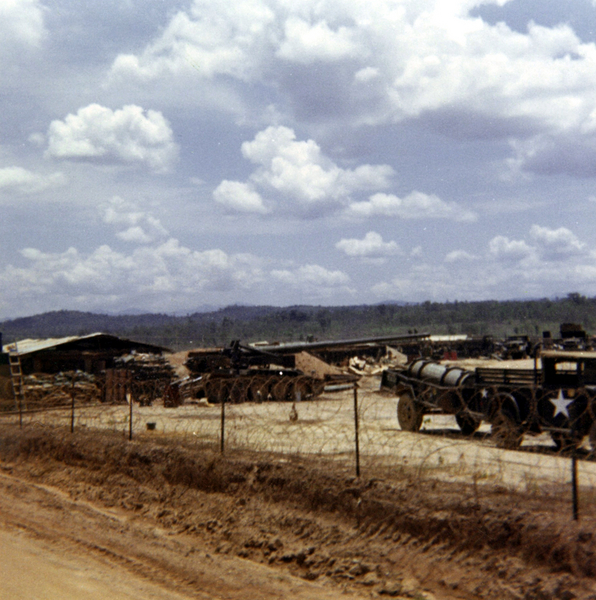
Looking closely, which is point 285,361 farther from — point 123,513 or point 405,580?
point 405,580

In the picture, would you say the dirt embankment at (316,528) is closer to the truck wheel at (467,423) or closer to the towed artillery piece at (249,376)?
the truck wheel at (467,423)

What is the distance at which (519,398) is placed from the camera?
13820mm

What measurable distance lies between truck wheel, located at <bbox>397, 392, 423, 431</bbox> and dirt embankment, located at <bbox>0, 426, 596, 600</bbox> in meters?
6.05

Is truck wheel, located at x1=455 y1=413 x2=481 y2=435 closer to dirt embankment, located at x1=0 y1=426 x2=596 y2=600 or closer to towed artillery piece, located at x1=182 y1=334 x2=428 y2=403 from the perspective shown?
dirt embankment, located at x1=0 y1=426 x2=596 y2=600

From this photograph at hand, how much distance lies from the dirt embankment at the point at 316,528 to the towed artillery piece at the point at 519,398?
2.61 m

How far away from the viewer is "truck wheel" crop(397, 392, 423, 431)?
16812 millimetres

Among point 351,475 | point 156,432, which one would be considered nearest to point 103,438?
point 156,432

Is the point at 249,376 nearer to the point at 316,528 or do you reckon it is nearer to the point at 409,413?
the point at 409,413

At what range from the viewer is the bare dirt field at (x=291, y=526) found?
730 cm

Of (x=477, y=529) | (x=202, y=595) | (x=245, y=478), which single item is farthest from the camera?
(x=245, y=478)

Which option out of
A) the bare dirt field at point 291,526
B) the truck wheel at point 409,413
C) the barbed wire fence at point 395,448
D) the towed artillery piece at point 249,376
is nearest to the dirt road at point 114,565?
the bare dirt field at point 291,526

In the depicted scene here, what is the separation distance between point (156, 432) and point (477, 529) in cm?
1040

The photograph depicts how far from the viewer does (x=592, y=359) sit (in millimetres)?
12906

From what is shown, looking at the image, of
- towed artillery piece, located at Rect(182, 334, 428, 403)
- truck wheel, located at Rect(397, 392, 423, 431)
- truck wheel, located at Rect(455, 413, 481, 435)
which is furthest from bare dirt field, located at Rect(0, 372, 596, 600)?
towed artillery piece, located at Rect(182, 334, 428, 403)
